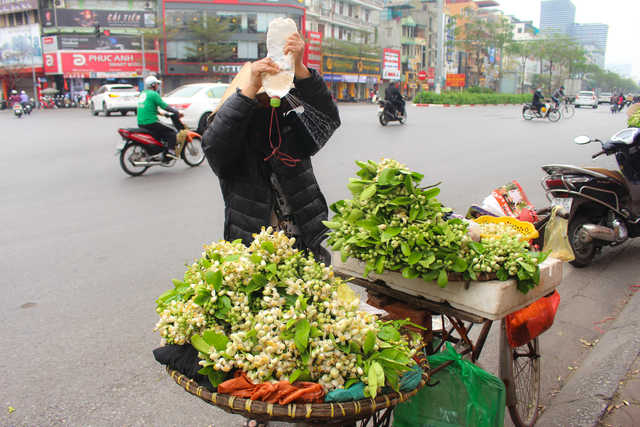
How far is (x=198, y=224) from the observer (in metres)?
5.42

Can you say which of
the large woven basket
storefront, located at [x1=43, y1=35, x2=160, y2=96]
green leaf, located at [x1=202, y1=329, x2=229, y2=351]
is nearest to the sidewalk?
the large woven basket

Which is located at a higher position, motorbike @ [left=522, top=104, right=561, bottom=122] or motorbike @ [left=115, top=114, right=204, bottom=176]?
motorbike @ [left=522, top=104, right=561, bottom=122]

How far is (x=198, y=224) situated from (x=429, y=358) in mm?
4177

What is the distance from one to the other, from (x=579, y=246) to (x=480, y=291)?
10.8ft

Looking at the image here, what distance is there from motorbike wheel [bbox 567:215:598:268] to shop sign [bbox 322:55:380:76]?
44.8 m

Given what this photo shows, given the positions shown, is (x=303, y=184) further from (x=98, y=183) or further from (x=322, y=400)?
(x=98, y=183)

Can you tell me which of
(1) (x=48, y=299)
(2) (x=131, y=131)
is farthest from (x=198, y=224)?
(2) (x=131, y=131)

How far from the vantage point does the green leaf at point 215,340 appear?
1.23 meters

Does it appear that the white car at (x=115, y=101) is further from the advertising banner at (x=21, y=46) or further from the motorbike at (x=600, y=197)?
the advertising banner at (x=21, y=46)

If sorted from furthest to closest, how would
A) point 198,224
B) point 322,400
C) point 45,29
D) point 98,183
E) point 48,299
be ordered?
1. point 45,29
2. point 98,183
3. point 198,224
4. point 48,299
5. point 322,400

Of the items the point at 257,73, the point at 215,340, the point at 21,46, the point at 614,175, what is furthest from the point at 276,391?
the point at 21,46

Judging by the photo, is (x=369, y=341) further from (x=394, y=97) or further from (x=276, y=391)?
(x=394, y=97)

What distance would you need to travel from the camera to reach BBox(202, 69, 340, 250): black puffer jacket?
6.51 feet

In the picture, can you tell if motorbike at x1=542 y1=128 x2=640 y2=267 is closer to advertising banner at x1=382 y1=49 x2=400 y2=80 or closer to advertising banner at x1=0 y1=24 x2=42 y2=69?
advertising banner at x1=0 y1=24 x2=42 y2=69
